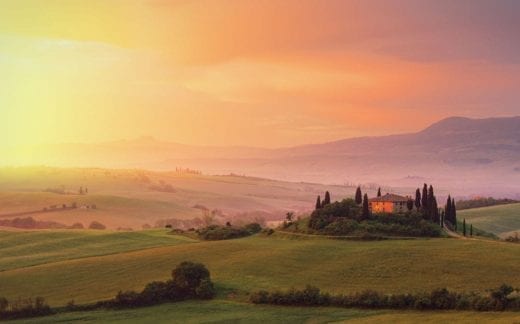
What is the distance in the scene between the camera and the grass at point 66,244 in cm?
10831

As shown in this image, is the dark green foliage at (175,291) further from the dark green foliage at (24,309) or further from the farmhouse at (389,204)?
the farmhouse at (389,204)

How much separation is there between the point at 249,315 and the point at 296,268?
2061cm

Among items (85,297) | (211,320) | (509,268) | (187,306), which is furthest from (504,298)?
(85,297)

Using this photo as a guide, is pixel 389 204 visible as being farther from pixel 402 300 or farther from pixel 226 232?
pixel 402 300

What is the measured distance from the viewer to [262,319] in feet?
209

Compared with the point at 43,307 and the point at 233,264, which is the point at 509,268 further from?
the point at 43,307

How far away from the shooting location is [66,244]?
402ft

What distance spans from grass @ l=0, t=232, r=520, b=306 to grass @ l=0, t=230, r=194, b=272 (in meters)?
7.21

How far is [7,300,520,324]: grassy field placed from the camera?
5738 centimetres

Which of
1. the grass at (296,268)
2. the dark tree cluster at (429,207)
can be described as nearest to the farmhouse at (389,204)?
the dark tree cluster at (429,207)

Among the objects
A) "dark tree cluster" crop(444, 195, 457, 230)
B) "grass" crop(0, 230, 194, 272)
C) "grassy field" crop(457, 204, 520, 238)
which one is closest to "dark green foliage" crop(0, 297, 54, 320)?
"grass" crop(0, 230, 194, 272)

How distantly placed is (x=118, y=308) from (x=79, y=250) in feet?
148

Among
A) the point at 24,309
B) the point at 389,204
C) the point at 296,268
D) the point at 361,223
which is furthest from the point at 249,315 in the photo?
the point at 389,204

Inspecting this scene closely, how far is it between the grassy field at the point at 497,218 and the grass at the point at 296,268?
5686 centimetres
